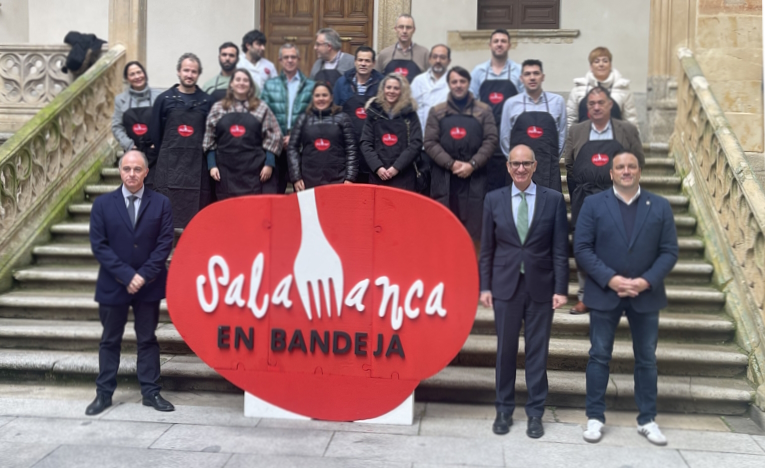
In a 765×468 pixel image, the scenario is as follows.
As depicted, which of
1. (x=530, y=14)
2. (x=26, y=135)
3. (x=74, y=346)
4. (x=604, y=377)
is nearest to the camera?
(x=604, y=377)

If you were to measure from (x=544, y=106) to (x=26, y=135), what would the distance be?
497cm

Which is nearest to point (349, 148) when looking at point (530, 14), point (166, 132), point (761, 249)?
point (166, 132)

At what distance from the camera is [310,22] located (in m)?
11.4

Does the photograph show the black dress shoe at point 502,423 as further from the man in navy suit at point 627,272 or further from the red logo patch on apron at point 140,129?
the red logo patch on apron at point 140,129

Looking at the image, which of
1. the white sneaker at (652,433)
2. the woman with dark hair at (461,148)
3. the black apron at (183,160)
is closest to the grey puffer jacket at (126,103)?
the black apron at (183,160)

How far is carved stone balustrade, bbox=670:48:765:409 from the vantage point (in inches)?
232

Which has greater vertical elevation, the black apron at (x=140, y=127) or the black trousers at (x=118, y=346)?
the black apron at (x=140, y=127)

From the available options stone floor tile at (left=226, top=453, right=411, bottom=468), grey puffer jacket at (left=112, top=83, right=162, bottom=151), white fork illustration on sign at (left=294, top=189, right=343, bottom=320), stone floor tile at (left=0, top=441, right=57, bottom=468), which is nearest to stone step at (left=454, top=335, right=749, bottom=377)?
white fork illustration on sign at (left=294, top=189, right=343, bottom=320)

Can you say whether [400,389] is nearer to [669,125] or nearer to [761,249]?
[761,249]

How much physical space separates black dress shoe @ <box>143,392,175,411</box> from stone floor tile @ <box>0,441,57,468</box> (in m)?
0.83

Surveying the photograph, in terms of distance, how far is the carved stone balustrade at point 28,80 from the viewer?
30.4 feet

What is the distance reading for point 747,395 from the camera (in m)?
5.49

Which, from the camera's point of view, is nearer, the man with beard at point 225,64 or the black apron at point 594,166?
the black apron at point 594,166

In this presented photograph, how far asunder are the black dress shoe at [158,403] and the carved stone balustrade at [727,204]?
13.5 feet
